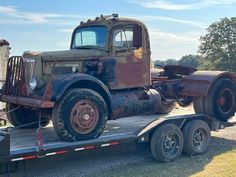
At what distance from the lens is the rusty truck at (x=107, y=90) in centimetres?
741

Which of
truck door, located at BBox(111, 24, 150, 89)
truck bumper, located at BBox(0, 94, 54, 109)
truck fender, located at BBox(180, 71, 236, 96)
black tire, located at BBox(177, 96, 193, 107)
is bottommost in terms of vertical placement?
black tire, located at BBox(177, 96, 193, 107)

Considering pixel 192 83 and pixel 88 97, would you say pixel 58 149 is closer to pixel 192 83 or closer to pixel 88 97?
pixel 88 97

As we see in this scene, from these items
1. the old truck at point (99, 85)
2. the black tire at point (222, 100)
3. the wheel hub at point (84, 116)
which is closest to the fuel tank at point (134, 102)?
the old truck at point (99, 85)

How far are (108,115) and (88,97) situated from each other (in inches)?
35.2

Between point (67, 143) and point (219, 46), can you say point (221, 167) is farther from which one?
point (219, 46)

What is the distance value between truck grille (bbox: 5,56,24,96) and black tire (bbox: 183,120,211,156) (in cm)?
354

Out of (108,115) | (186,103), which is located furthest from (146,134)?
(186,103)

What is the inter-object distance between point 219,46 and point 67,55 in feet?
172

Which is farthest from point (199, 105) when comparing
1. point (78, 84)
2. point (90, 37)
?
point (78, 84)

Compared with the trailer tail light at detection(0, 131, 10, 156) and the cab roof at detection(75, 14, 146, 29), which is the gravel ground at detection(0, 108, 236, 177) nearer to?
the trailer tail light at detection(0, 131, 10, 156)

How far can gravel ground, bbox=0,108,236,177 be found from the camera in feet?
24.4

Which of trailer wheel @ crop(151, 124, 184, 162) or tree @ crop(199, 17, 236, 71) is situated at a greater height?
tree @ crop(199, 17, 236, 71)

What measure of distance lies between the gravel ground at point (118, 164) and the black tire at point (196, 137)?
15 centimetres

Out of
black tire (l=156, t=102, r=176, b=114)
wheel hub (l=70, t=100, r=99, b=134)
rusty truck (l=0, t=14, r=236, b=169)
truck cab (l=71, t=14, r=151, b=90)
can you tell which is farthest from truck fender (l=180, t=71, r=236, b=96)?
wheel hub (l=70, t=100, r=99, b=134)
